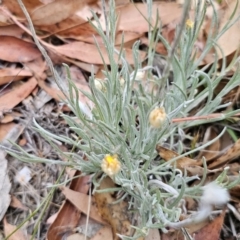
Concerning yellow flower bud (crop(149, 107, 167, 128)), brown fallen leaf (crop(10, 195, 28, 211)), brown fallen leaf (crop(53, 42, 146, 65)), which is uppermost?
yellow flower bud (crop(149, 107, 167, 128))

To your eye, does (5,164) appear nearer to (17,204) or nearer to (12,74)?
(17,204)

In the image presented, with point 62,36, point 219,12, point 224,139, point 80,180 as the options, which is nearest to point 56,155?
point 80,180

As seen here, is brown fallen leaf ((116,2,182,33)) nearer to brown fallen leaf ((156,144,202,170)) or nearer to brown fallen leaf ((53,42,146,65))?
brown fallen leaf ((53,42,146,65))

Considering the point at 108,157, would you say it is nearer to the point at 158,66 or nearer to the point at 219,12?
the point at 158,66

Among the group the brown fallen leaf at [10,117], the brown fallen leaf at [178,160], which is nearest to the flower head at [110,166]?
the brown fallen leaf at [178,160]

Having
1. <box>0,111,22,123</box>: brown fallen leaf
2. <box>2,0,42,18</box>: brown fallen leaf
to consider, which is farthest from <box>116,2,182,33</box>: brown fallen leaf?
<box>0,111,22,123</box>: brown fallen leaf

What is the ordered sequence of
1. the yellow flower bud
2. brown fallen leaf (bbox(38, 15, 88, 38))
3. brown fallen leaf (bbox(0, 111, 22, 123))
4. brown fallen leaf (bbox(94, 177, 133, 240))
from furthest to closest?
brown fallen leaf (bbox(38, 15, 88, 38)) < brown fallen leaf (bbox(0, 111, 22, 123)) < brown fallen leaf (bbox(94, 177, 133, 240)) < the yellow flower bud
